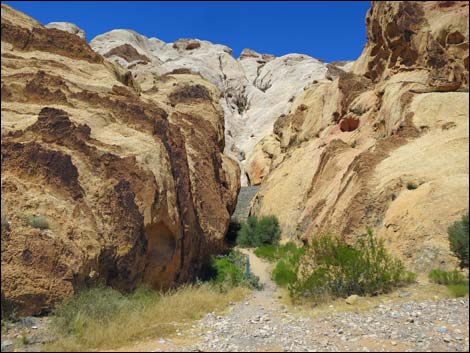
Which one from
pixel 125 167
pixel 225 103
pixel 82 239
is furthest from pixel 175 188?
pixel 225 103

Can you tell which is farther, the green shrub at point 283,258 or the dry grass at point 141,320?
the green shrub at point 283,258

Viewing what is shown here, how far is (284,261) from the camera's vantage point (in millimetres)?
14875

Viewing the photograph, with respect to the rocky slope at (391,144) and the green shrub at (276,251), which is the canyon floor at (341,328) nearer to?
the rocky slope at (391,144)

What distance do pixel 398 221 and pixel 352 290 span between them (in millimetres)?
2501

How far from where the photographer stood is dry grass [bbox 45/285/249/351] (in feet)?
21.8

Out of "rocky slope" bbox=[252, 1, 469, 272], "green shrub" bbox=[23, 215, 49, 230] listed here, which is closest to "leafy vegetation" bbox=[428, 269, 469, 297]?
"rocky slope" bbox=[252, 1, 469, 272]

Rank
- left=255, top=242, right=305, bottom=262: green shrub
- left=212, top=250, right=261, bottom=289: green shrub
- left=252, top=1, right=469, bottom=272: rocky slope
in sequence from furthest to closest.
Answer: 1. left=255, top=242, right=305, bottom=262: green shrub
2. left=212, top=250, right=261, bottom=289: green shrub
3. left=252, top=1, right=469, bottom=272: rocky slope

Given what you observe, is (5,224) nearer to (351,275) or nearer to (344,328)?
(344,328)

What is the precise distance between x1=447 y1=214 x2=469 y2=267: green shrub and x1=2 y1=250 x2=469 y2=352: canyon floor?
791mm

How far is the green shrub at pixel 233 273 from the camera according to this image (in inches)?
477

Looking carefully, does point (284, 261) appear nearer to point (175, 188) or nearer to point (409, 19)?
point (175, 188)

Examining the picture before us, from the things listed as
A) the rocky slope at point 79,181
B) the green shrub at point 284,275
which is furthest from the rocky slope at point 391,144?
the rocky slope at point 79,181

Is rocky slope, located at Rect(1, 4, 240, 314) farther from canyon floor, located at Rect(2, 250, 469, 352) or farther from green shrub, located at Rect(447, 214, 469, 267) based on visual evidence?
green shrub, located at Rect(447, 214, 469, 267)

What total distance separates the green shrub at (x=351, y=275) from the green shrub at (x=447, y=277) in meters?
0.46
